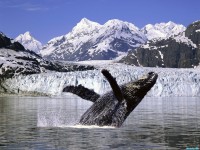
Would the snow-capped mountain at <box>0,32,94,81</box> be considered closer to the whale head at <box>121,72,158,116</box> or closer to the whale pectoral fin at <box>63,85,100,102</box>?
the whale pectoral fin at <box>63,85,100,102</box>

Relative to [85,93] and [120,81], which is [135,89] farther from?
[120,81]

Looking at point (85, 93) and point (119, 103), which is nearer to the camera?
point (119, 103)

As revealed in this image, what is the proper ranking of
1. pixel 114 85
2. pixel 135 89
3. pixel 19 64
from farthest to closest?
pixel 19 64 < pixel 135 89 < pixel 114 85

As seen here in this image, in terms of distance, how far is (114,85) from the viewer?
16.8m

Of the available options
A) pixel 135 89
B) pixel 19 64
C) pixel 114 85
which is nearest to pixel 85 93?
pixel 135 89

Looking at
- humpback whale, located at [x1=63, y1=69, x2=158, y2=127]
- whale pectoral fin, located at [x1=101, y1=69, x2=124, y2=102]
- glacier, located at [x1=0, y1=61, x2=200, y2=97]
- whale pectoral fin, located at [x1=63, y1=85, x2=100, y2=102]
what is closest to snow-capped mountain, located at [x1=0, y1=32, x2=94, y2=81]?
glacier, located at [x1=0, y1=61, x2=200, y2=97]

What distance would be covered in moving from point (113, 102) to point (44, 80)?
91.4 meters

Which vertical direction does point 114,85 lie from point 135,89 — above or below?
above

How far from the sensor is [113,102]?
18219 mm

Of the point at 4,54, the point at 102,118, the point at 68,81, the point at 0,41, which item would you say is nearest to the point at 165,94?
the point at 68,81

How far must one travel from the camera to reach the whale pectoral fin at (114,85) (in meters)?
16.6

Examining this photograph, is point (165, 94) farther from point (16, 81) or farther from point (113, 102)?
point (113, 102)

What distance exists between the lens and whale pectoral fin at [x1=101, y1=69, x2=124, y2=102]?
16594 millimetres

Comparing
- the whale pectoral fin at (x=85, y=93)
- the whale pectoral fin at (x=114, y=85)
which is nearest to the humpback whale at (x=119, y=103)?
the whale pectoral fin at (x=114, y=85)
